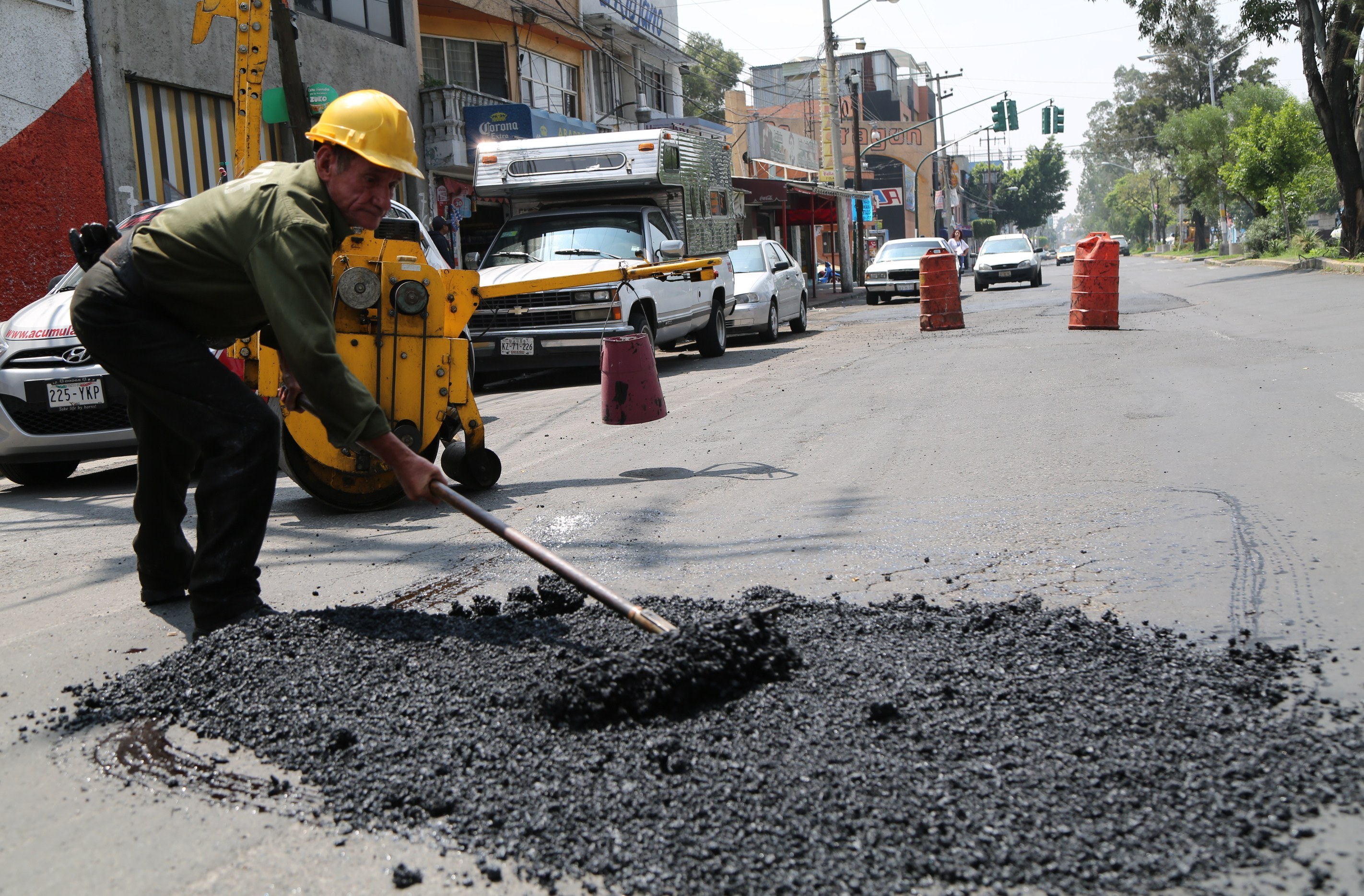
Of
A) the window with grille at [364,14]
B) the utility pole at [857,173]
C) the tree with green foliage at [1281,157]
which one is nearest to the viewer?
the window with grille at [364,14]

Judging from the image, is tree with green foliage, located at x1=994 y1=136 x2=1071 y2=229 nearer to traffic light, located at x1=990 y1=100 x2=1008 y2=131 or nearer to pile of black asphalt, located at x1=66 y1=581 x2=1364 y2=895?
traffic light, located at x1=990 y1=100 x2=1008 y2=131

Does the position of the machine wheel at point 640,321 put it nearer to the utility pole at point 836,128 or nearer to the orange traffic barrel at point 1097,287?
the orange traffic barrel at point 1097,287

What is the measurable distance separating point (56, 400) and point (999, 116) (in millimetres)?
40273

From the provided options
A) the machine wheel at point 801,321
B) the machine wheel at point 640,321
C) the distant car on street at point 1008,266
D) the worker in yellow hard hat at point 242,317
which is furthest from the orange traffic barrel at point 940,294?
the distant car on street at point 1008,266

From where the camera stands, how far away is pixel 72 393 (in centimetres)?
803

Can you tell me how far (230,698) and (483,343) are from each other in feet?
34.1

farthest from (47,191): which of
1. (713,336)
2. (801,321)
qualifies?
(801,321)

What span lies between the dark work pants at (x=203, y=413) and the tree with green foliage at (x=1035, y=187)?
123 m

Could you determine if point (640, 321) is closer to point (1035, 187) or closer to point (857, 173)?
point (857, 173)

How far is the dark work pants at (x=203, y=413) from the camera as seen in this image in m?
4.11

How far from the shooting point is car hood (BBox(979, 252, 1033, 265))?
33.5m

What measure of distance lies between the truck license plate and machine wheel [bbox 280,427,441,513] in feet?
7.19

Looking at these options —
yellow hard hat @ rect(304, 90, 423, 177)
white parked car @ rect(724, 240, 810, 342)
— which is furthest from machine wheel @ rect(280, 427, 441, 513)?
white parked car @ rect(724, 240, 810, 342)

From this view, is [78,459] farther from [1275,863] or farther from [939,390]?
[1275,863]
